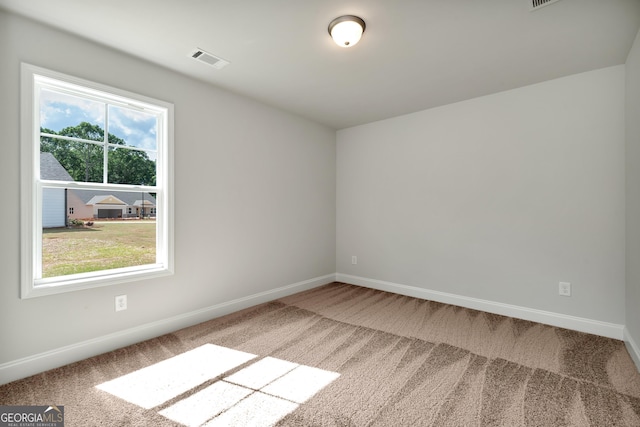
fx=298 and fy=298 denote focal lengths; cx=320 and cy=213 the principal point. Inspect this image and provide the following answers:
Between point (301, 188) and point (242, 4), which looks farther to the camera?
point (301, 188)

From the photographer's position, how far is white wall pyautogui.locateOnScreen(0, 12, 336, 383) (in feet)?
6.80

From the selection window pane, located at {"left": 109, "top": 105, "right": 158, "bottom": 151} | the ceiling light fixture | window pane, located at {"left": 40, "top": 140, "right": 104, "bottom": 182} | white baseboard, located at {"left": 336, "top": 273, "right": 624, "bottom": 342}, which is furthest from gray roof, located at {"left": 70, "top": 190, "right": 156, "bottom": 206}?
white baseboard, located at {"left": 336, "top": 273, "right": 624, "bottom": 342}

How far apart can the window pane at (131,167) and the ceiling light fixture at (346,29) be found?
6.65 feet

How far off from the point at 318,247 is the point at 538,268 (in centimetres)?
275

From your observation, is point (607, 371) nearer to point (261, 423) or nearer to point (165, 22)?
point (261, 423)

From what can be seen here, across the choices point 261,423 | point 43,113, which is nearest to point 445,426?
point 261,423

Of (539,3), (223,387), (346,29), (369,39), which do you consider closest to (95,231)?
(223,387)

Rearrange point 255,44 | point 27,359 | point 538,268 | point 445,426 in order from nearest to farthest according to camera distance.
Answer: point 445,426, point 27,359, point 255,44, point 538,268

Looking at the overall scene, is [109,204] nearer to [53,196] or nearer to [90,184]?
[90,184]

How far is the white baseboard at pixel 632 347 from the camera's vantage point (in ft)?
7.35

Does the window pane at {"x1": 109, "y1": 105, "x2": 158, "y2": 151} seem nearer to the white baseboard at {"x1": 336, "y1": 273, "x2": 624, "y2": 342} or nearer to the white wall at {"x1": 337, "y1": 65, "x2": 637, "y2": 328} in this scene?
the white wall at {"x1": 337, "y1": 65, "x2": 637, "y2": 328}

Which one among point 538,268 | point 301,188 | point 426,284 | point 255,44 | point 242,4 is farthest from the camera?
point 301,188

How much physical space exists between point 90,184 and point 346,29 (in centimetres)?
236

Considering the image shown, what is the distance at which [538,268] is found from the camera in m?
3.14
